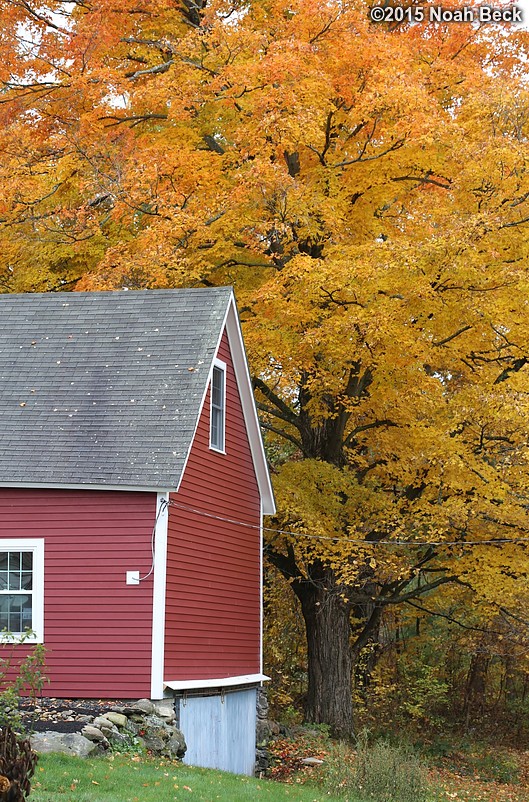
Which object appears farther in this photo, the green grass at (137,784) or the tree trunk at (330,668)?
the tree trunk at (330,668)

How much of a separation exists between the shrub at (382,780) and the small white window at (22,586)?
5243mm

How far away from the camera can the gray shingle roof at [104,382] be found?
17781 millimetres

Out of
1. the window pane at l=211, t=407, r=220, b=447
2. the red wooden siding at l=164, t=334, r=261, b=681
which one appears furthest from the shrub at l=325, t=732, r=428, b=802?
the window pane at l=211, t=407, r=220, b=447

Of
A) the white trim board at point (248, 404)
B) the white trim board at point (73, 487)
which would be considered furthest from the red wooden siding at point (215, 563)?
the white trim board at point (73, 487)

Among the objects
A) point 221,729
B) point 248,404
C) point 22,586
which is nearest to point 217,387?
point 248,404

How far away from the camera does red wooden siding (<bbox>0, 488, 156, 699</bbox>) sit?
17.3 meters

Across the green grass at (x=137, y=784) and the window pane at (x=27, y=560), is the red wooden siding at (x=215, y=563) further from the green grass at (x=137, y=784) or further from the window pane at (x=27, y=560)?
the green grass at (x=137, y=784)

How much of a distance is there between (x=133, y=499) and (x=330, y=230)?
8.08 metres

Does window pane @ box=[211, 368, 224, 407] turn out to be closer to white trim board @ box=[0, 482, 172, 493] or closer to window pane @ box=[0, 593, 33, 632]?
white trim board @ box=[0, 482, 172, 493]

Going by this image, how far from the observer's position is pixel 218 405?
20.5 metres

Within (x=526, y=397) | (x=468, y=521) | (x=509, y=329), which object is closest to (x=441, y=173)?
(x=509, y=329)

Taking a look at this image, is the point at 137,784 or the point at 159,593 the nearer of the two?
the point at 137,784

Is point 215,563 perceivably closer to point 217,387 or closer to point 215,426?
point 215,426

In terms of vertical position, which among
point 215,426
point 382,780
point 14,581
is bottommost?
point 382,780
